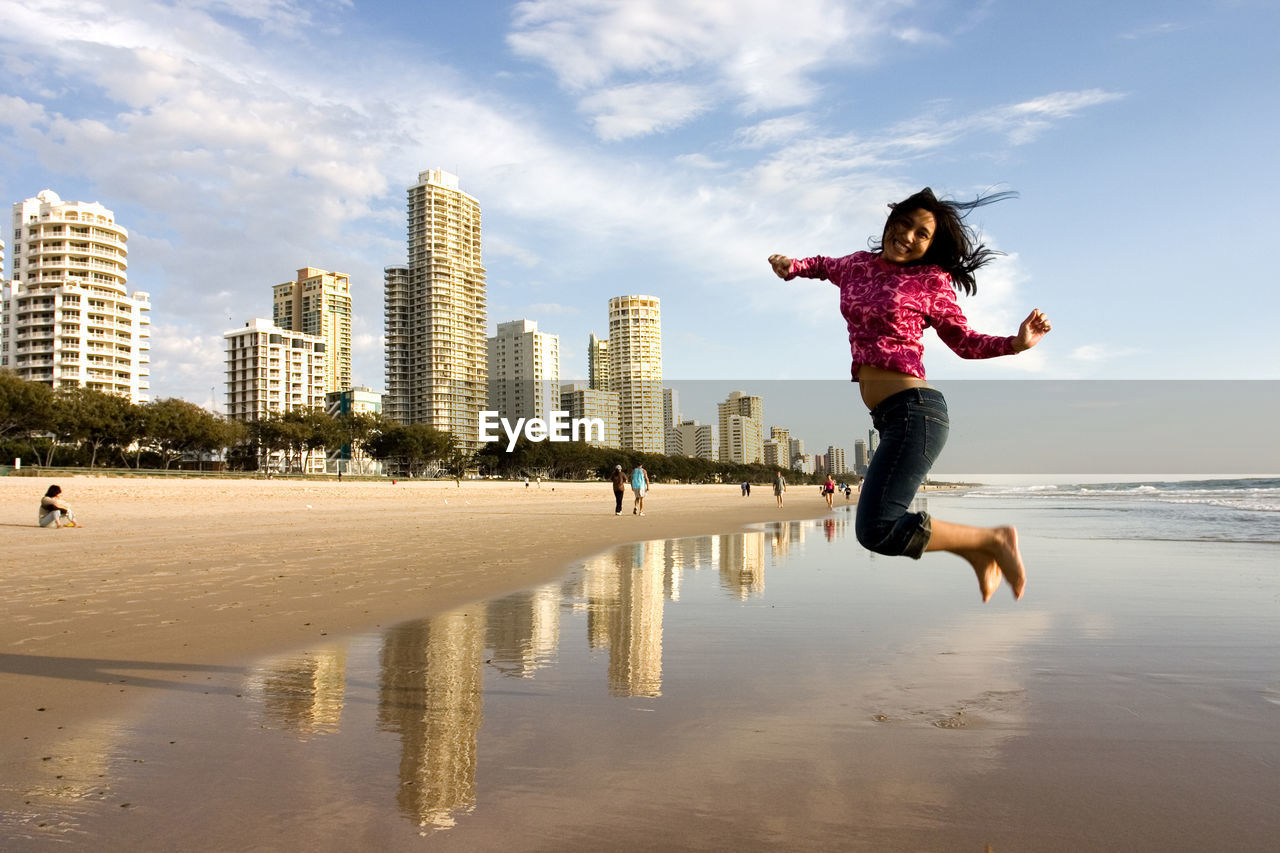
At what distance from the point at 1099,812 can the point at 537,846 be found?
5.05 feet

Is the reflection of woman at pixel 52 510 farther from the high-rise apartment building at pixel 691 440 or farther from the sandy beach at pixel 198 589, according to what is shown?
the high-rise apartment building at pixel 691 440

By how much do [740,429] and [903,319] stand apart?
585ft

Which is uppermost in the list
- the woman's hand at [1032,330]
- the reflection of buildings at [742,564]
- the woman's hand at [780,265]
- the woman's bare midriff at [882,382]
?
the woman's hand at [780,265]

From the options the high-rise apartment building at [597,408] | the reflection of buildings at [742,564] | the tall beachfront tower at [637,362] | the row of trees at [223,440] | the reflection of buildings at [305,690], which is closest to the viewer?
the reflection of buildings at [305,690]

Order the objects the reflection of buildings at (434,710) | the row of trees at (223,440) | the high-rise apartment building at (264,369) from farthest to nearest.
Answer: the high-rise apartment building at (264,369) → the row of trees at (223,440) → the reflection of buildings at (434,710)

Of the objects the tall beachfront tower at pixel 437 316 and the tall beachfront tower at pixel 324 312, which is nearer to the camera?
the tall beachfront tower at pixel 437 316

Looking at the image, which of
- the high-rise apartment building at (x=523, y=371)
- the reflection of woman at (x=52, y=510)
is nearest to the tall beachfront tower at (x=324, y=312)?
the high-rise apartment building at (x=523, y=371)

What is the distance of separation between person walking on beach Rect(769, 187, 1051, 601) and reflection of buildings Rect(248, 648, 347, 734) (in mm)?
2274

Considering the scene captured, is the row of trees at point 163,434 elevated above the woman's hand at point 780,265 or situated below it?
above

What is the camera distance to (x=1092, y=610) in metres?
5.84

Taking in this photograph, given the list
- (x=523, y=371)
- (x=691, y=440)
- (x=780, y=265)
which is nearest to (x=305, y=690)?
(x=780, y=265)

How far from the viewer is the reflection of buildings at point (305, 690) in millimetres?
3162

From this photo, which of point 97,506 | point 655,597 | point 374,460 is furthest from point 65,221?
point 655,597

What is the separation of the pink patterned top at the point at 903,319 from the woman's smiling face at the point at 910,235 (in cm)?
5
